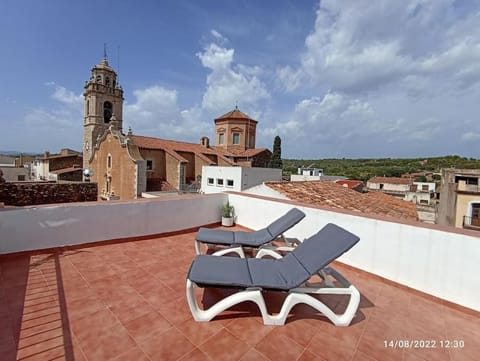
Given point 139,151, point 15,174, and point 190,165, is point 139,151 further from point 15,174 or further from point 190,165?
point 15,174

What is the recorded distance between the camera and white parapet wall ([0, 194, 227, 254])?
3496mm

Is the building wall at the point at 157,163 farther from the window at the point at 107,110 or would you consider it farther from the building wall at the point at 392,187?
the building wall at the point at 392,187

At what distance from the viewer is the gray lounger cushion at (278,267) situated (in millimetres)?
2193

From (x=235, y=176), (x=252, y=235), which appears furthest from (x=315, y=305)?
(x=235, y=176)

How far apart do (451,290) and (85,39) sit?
47.0 ft

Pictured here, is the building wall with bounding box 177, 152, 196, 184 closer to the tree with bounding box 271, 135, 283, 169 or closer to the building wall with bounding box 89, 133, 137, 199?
the building wall with bounding box 89, 133, 137, 199

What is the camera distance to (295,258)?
2746 millimetres

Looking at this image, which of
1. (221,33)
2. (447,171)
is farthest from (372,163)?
(221,33)

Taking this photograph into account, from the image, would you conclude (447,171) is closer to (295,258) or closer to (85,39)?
(295,258)

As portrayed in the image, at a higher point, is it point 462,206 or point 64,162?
point 64,162

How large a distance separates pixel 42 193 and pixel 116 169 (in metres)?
10.4

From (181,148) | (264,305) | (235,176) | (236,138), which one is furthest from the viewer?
(236,138)

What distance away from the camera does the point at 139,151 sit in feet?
69.6

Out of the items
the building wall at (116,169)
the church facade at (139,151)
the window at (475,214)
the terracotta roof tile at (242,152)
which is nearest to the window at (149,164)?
the church facade at (139,151)
